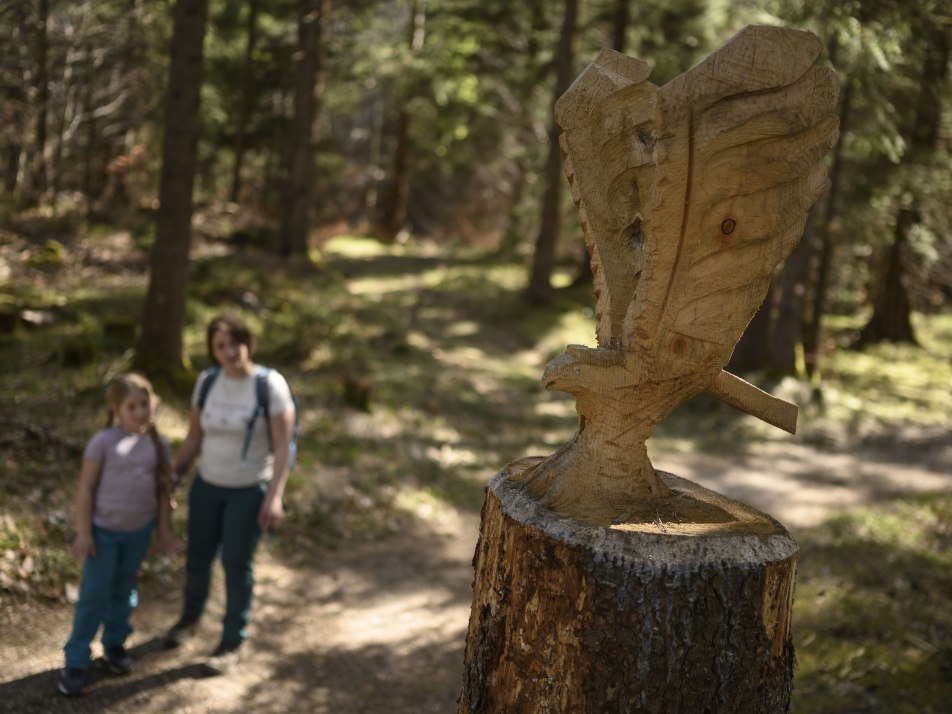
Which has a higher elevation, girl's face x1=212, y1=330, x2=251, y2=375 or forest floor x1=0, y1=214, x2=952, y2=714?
girl's face x1=212, y1=330, x2=251, y2=375

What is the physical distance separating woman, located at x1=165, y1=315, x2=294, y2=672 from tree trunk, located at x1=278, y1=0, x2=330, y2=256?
499 inches

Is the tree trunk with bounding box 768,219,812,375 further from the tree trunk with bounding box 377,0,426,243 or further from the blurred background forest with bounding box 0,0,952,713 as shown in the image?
the tree trunk with bounding box 377,0,426,243

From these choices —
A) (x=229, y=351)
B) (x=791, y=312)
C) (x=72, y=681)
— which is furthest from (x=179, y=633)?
(x=791, y=312)

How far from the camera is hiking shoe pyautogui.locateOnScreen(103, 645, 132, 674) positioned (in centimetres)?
466

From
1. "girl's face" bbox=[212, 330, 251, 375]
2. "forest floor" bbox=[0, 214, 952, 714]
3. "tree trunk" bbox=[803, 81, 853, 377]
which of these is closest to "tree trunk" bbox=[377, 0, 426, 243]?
"forest floor" bbox=[0, 214, 952, 714]

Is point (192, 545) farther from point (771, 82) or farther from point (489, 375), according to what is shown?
point (489, 375)

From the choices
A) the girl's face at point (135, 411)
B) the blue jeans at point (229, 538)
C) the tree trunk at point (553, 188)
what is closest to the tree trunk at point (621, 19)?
the tree trunk at point (553, 188)

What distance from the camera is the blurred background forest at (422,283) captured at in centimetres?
684

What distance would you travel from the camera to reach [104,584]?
4305 mm

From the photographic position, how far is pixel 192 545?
191 inches

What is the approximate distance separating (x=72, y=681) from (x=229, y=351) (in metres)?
2.02

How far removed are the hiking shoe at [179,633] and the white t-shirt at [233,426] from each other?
1.16 m

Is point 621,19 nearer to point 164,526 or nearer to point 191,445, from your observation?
point 191,445

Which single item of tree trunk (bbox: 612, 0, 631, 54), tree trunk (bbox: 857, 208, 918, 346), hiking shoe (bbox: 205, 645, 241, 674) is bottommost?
hiking shoe (bbox: 205, 645, 241, 674)
